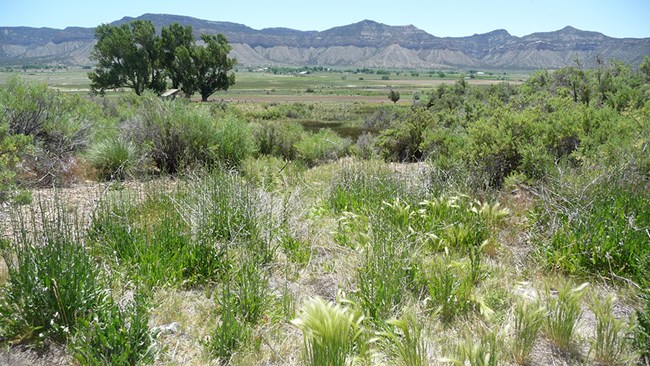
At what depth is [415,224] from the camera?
5004 mm

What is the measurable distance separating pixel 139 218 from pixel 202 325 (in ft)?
6.14

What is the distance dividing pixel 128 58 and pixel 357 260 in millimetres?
38579

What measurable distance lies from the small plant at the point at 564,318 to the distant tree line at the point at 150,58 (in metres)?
37.7

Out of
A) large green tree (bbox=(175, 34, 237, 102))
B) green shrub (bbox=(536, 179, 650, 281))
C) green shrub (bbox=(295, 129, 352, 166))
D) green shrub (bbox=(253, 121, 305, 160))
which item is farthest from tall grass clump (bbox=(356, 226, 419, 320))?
large green tree (bbox=(175, 34, 237, 102))

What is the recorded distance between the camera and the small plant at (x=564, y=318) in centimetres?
299

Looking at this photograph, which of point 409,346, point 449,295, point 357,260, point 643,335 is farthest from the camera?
point 357,260

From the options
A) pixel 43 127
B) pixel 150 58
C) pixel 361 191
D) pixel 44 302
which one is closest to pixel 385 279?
pixel 44 302

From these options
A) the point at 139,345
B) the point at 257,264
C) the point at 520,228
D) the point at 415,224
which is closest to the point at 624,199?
the point at 520,228

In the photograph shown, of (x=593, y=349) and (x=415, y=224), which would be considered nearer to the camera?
(x=593, y=349)

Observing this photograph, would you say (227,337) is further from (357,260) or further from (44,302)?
(357,260)

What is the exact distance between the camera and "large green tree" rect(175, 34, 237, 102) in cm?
3888

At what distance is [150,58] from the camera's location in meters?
38.5

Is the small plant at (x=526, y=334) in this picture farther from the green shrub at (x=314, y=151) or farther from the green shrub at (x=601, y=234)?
the green shrub at (x=314, y=151)

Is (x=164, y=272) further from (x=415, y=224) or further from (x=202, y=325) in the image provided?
(x=415, y=224)
